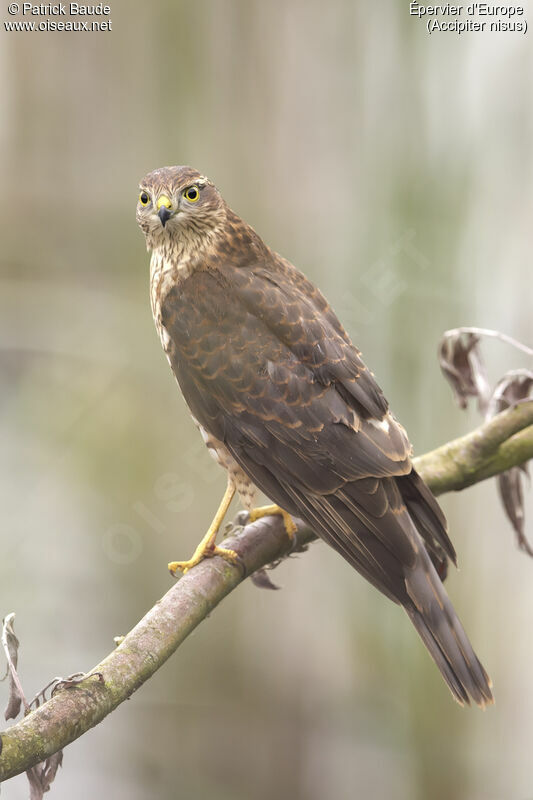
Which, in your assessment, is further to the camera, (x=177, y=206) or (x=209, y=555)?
(x=177, y=206)

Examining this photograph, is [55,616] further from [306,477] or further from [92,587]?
[306,477]

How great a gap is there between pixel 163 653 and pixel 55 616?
5.62 feet

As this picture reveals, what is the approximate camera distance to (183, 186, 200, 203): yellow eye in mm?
1696

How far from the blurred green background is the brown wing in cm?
116

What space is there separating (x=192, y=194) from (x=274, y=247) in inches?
43.8

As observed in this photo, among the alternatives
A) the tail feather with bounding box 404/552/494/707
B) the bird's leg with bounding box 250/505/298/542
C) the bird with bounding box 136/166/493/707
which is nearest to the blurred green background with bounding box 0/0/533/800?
the bird's leg with bounding box 250/505/298/542

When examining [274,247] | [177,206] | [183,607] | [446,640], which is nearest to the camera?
[183,607]

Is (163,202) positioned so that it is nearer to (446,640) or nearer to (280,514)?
(280,514)

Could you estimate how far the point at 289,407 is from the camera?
158 cm

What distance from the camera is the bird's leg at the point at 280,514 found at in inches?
64.9

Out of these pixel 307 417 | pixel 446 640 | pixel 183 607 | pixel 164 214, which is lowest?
pixel 446 640

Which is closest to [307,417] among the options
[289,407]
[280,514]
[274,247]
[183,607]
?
[289,407]


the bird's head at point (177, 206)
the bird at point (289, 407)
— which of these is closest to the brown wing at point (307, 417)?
the bird at point (289, 407)

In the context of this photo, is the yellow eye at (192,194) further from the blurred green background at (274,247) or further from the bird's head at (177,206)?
the blurred green background at (274,247)
